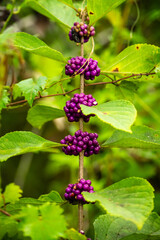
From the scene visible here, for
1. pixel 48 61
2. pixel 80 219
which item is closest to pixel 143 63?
pixel 80 219

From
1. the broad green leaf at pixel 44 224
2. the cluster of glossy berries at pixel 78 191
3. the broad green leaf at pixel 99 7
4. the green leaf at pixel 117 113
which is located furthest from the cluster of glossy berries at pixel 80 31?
the broad green leaf at pixel 44 224

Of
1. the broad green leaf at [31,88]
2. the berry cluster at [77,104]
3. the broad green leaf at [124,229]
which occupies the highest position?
the broad green leaf at [31,88]

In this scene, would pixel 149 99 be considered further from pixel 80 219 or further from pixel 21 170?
pixel 80 219

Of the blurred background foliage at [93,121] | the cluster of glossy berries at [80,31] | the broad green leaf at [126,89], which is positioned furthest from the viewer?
the blurred background foliage at [93,121]

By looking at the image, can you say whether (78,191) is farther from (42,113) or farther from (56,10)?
(56,10)

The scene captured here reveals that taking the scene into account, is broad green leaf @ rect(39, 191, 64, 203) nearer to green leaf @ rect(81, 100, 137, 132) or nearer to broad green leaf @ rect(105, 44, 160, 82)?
green leaf @ rect(81, 100, 137, 132)

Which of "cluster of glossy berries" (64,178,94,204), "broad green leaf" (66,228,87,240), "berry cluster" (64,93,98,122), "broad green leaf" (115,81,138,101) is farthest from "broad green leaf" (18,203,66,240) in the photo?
"broad green leaf" (115,81,138,101)

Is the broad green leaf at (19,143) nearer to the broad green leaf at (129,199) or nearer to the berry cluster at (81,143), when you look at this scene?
the berry cluster at (81,143)

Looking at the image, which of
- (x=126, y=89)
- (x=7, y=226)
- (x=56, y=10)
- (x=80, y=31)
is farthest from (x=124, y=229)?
(x=56, y=10)
